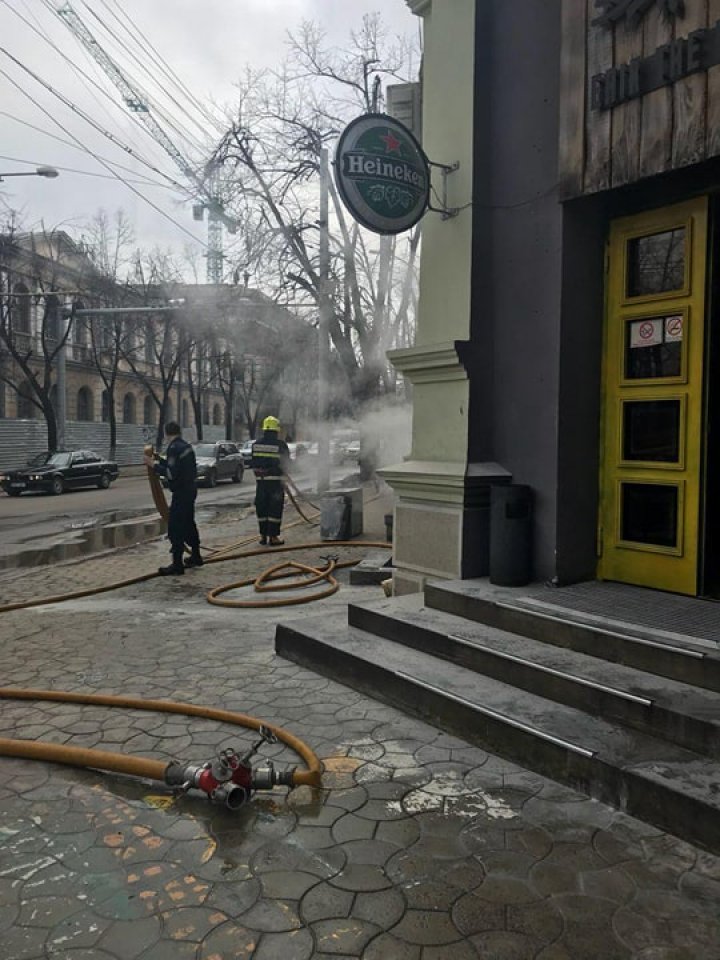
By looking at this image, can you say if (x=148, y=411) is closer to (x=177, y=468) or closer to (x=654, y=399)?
(x=177, y=468)

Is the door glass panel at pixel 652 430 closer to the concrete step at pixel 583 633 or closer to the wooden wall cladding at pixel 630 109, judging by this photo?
the concrete step at pixel 583 633

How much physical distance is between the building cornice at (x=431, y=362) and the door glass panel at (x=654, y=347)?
1148 mm

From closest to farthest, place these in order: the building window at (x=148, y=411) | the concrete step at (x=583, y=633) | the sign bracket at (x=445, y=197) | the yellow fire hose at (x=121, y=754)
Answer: the yellow fire hose at (x=121, y=754) < the concrete step at (x=583, y=633) < the sign bracket at (x=445, y=197) < the building window at (x=148, y=411)

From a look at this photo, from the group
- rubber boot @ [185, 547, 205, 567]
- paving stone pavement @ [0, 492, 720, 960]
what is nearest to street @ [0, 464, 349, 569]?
rubber boot @ [185, 547, 205, 567]

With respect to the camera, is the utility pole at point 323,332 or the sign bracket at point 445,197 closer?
the sign bracket at point 445,197

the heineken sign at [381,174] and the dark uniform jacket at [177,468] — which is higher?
the heineken sign at [381,174]

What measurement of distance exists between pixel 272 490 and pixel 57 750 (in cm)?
774

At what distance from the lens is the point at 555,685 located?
11.5ft

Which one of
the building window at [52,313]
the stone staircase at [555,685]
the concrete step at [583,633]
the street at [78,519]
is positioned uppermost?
the building window at [52,313]

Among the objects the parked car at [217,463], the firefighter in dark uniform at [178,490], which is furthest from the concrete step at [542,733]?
the parked car at [217,463]

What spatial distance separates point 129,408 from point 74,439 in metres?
14.4

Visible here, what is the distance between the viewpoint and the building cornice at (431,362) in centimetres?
524

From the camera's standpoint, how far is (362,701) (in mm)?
4125

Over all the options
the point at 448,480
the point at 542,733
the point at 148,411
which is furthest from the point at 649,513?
the point at 148,411
